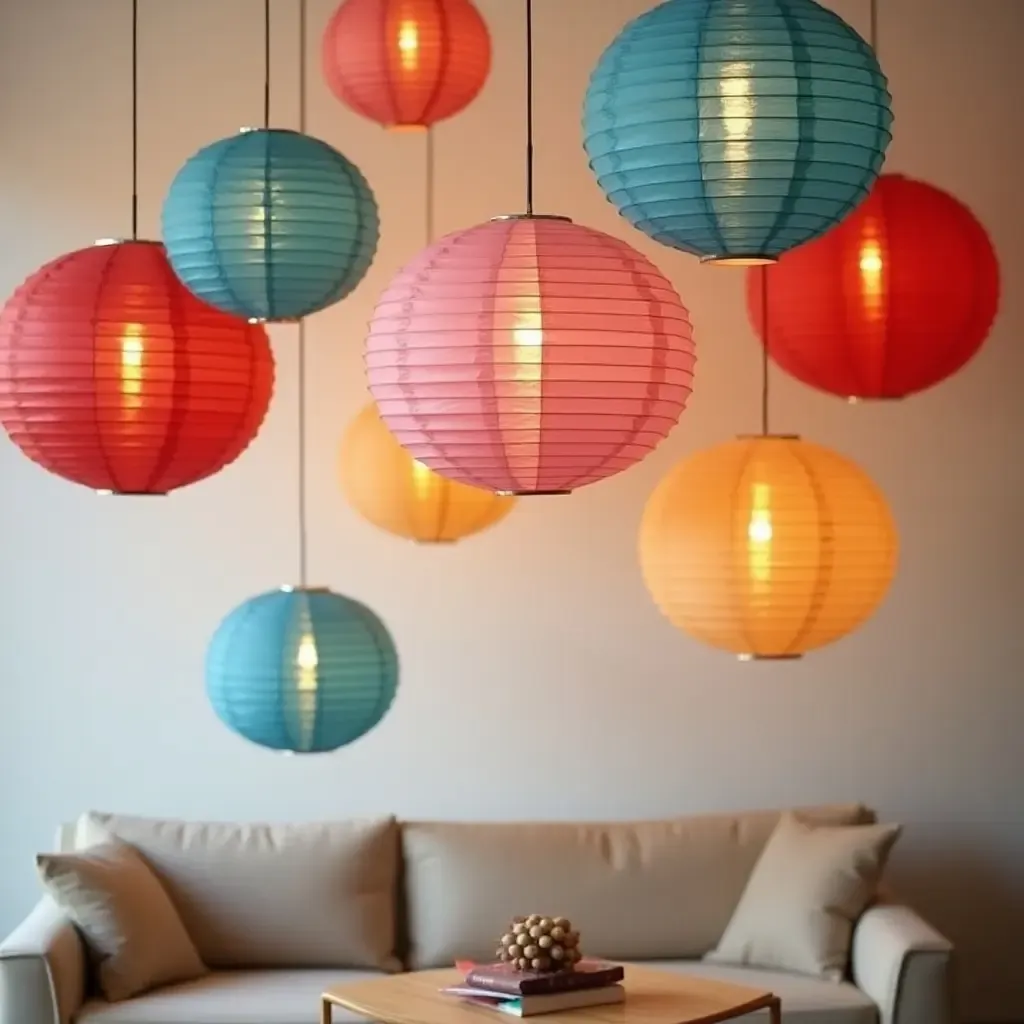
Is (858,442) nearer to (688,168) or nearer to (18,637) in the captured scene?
(18,637)

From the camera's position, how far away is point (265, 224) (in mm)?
2828

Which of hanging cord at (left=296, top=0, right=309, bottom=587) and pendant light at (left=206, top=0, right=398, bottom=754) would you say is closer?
pendant light at (left=206, top=0, right=398, bottom=754)

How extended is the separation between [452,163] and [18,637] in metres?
1.75

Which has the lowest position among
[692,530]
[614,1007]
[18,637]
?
[614,1007]

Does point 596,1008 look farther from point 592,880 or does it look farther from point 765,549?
point 765,549

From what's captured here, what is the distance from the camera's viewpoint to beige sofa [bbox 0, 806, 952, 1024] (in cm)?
479

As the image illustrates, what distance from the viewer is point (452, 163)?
5.39 m

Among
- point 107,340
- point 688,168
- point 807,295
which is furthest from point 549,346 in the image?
point 807,295

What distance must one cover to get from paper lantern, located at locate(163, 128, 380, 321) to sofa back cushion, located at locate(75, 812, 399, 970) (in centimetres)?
227

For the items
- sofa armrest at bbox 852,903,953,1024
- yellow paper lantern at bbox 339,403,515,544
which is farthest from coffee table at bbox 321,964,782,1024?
yellow paper lantern at bbox 339,403,515,544

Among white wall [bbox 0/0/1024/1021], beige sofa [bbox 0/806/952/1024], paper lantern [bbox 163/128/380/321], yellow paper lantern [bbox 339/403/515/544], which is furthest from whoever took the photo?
white wall [bbox 0/0/1024/1021]

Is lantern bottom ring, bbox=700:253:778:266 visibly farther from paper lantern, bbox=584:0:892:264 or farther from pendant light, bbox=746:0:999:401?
pendant light, bbox=746:0:999:401

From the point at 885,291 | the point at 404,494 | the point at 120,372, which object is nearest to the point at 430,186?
the point at 404,494

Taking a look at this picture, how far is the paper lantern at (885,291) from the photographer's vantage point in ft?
9.87
